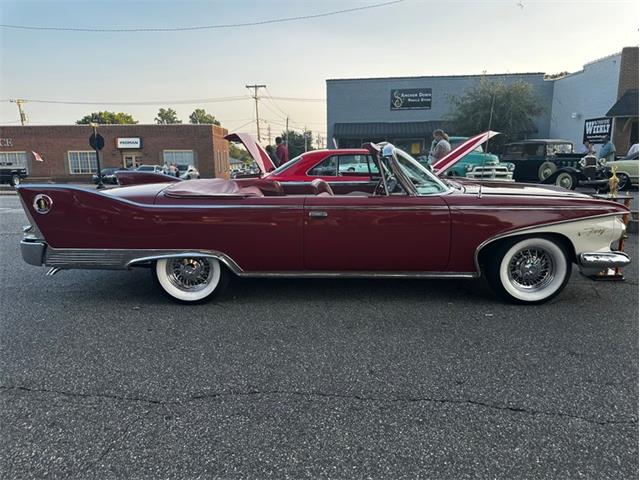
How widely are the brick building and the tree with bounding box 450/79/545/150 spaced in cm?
2248

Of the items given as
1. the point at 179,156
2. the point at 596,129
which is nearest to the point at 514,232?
the point at 596,129

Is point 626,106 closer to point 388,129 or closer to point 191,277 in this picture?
point 388,129

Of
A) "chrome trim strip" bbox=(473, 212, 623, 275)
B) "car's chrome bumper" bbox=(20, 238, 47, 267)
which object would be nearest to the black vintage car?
"chrome trim strip" bbox=(473, 212, 623, 275)

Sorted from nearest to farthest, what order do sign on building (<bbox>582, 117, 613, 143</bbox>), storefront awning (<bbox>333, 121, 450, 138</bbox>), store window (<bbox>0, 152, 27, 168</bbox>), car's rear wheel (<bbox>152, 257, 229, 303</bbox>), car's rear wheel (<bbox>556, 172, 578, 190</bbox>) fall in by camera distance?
1. car's rear wheel (<bbox>152, 257, 229, 303</bbox>)
2. car's rear wheel (<bbox>556, 172, 578, 190</bbox>)
3. sign on building (<bbox>582, 117, 613, 143</bbox>)
4. storefront awning (<bbox>333, 121, 450, 138</bbox>)
5. store window (<bbox>0, 152, 27, 168</bbox>)

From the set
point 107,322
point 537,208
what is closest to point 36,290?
Answer: point 107,322

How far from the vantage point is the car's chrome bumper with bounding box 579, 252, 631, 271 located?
3.80m

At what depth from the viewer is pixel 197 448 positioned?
2.10 meters

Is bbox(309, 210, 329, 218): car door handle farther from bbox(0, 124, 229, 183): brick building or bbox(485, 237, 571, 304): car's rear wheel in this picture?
bbox(0, 124, 229, 183): brick building

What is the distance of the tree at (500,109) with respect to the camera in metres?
25.6

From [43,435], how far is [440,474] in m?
1.90

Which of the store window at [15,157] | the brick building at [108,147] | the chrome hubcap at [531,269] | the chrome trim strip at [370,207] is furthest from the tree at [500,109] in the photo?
the store window at [15,157]

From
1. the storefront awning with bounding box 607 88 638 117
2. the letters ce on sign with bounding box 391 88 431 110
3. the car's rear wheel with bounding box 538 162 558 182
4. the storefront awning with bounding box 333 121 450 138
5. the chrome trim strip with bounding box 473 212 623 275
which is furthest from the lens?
the letters ce on sign with bounding box 391 88 431 110

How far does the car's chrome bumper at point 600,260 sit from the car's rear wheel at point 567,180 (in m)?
11.7

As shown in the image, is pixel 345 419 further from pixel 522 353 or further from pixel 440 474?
pixel 522 353
